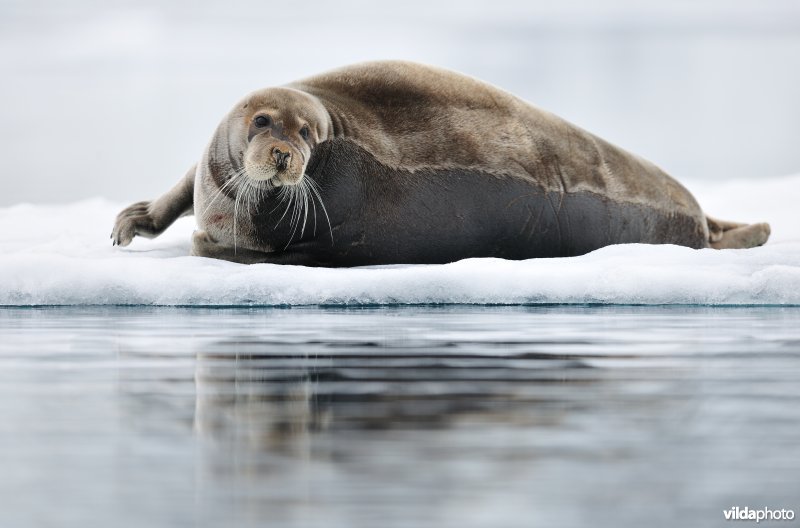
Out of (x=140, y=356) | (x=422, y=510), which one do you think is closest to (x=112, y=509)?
(x=422, y=510)

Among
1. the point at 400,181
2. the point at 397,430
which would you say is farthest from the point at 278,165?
the point at 397,430

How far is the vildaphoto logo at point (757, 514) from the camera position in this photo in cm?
106

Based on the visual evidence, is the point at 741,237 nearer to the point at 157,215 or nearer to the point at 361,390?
→ the point at 157,215

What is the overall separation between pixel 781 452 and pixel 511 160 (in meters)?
4.02

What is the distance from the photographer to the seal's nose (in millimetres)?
4586

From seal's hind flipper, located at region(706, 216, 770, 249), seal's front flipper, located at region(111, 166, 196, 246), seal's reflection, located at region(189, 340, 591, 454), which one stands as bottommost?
seal's hind flipper, located at region(706, 216, 770, 249)

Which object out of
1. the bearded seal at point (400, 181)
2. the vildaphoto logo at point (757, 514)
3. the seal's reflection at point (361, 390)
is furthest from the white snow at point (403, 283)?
the vildaphoto logo at point (757, 514)

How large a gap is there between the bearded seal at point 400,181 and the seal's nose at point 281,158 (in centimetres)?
14

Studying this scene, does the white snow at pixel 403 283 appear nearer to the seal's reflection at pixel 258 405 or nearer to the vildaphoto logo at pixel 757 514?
the seal's reflection at pixel 258 405

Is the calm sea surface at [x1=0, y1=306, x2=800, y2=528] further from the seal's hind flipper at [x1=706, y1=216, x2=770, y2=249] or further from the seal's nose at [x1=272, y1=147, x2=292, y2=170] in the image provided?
the seal's hind flipper at [x1=706, y1=216, x2=770, y2=249]

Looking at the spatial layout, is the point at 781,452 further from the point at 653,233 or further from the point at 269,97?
the point at 653,233

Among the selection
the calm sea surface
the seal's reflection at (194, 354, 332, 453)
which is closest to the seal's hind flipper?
the calm sea surface

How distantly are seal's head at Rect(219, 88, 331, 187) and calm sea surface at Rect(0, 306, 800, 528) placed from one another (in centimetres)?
184

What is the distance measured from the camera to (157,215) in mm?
5762
